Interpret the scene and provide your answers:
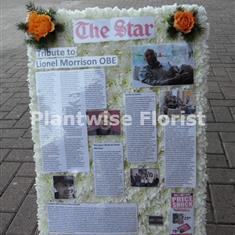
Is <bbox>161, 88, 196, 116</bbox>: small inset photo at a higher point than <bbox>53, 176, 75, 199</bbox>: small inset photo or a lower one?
higher

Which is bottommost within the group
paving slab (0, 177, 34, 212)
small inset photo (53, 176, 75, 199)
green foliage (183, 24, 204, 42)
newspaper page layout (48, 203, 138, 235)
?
paving slab (0, 177, 34, 212)

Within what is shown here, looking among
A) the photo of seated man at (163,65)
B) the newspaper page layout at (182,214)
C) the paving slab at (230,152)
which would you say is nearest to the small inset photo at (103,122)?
the photo of seated man at (163,65)

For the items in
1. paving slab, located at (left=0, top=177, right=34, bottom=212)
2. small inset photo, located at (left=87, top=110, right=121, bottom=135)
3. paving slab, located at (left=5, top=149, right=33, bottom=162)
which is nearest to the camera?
small inset photo, located at (left=87, top=110, right=121, bottom=135)

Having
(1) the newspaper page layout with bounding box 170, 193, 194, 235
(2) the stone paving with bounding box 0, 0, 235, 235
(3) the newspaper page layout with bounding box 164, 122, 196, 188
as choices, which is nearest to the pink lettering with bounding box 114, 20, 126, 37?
(3) the newspaper page layout with bounding box 164, 122, 196, 188

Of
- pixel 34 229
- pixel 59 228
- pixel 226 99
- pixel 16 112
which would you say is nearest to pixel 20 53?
pixel 16 112

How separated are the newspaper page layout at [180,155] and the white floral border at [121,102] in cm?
3

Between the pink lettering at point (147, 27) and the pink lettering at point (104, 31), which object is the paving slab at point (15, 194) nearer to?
the pink lettering at point (104, 31)

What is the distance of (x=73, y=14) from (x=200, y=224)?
123cm

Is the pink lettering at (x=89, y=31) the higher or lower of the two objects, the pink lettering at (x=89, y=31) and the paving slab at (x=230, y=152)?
the higher

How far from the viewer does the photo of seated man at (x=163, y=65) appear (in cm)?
226

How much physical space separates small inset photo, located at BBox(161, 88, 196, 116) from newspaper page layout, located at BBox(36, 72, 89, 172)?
1.28ft

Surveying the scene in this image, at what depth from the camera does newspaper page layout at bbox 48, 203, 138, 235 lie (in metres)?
2.56

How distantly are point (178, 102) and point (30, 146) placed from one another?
2316 mm

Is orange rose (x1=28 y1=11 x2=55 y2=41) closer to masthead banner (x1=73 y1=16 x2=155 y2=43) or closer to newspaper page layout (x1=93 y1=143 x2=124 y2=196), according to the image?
masthead banner (x1=73 y1=16 x2=155 y2=43)
